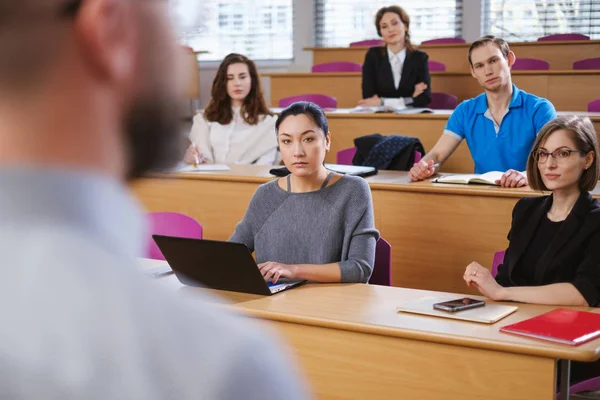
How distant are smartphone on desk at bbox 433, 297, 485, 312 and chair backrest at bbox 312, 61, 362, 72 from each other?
5630 millimetres

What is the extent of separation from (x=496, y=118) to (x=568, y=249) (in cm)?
149

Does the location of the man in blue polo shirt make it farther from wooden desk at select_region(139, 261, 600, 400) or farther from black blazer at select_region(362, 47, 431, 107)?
black blazer at select_region(362, 47, 431, 107)

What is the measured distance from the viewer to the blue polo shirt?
379 cm

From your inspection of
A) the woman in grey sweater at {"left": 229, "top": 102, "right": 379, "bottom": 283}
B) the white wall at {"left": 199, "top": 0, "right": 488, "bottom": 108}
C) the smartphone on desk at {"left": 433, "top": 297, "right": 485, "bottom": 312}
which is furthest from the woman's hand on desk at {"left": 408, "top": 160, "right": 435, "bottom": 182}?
the white wall at {"left": 199, "top": 0, "right": 488, "bottom": 108}

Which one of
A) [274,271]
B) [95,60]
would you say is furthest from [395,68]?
[95,60]

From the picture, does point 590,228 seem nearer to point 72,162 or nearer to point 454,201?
point 454,201

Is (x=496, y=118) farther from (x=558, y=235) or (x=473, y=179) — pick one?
(x=558, y=235)

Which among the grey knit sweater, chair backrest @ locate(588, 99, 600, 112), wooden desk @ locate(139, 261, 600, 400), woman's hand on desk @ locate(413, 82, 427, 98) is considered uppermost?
woman's hand on desk @ locate(413, 82, 427, 98)

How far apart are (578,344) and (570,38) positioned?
6904 millimetres

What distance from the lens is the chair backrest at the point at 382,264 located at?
9.42 feet

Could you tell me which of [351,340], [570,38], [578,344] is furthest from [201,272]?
[570,38]

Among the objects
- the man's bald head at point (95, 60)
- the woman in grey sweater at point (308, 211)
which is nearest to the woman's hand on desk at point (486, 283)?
the woman in grey sweater at point (308, 211)

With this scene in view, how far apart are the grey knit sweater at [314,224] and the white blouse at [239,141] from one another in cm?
186

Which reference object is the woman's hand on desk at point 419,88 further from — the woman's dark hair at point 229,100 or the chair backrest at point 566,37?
the chair backrest at point 566,37
